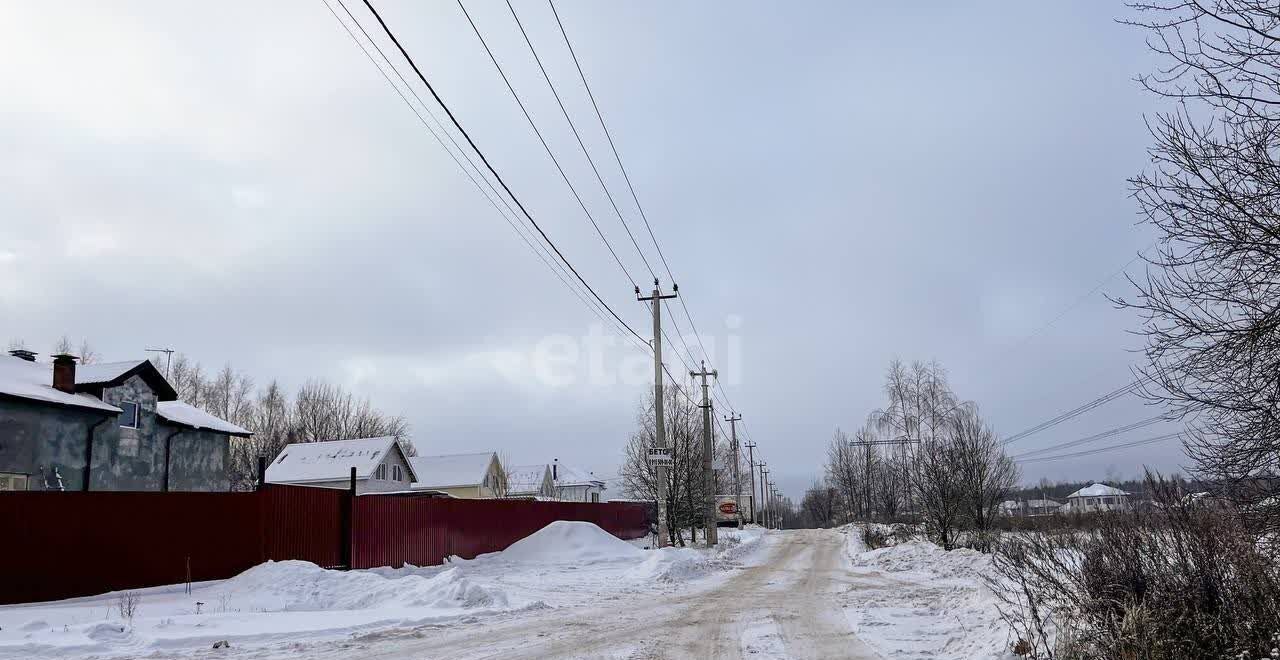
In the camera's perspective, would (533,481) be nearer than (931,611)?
No

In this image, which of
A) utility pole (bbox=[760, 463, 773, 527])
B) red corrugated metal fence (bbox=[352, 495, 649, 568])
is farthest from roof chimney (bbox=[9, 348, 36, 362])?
utility pole (bbox=[760, 463, 773, 527])

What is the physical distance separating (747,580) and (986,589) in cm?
926

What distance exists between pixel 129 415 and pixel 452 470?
38.1m

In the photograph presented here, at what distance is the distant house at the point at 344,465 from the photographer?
4856 centimetres

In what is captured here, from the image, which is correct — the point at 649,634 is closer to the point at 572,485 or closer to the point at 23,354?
the point at 23,354

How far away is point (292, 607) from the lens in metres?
12.4

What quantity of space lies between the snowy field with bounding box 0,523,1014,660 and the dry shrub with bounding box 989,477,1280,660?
0.85 meters

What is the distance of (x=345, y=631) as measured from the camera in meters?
10.4

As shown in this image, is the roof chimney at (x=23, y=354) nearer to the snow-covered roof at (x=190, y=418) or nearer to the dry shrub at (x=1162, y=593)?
the snow-covered roof at (x=190, y=418)

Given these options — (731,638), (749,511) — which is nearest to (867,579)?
(731,638)

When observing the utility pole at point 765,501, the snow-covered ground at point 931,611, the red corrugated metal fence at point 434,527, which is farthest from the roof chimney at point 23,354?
the utility pole at point 765,501

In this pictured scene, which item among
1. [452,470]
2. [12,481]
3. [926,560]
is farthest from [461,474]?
[926,560]

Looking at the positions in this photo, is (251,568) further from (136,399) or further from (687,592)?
(136,399)

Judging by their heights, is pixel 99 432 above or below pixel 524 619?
above
